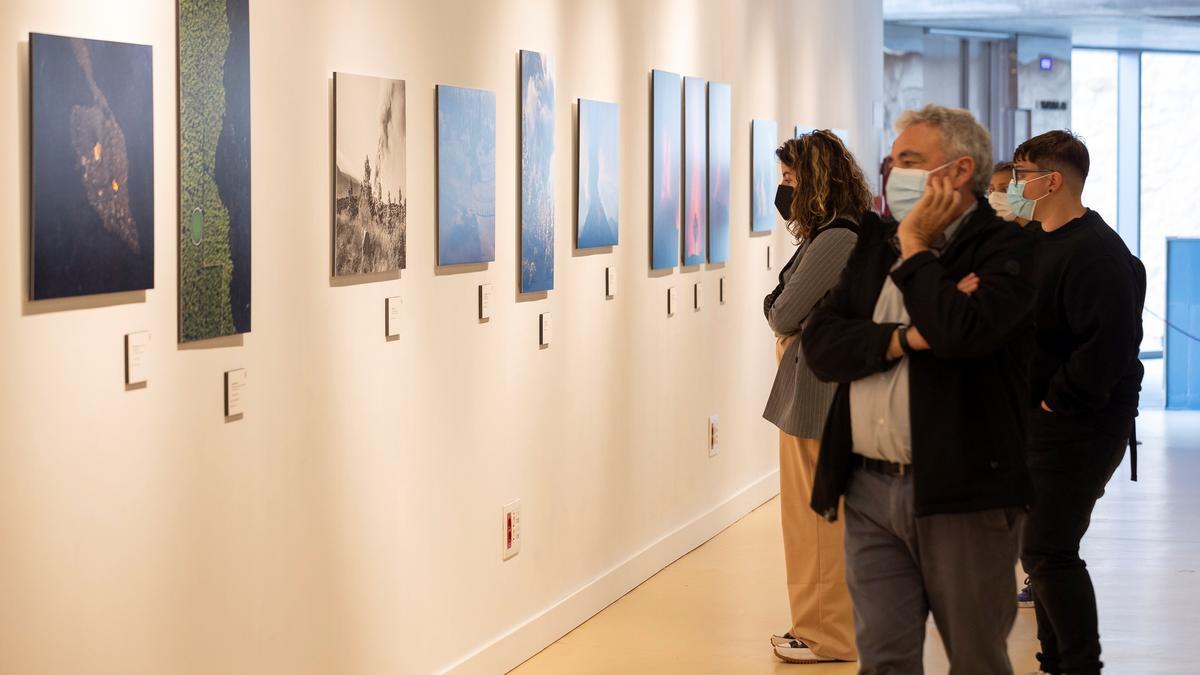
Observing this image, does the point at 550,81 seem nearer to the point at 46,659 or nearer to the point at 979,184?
the point at 979,184

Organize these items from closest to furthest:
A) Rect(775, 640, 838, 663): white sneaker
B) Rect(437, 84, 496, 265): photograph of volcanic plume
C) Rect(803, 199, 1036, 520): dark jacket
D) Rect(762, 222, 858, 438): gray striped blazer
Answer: Rect(803, 199, 1036, 520): dark jacket, Rect(437, 84, 496, 265): photograph of volcanic plume, Rect(762, 222, 858, 438): gray striped blazer, Rect(775, 640, 838, 663): white sneaker

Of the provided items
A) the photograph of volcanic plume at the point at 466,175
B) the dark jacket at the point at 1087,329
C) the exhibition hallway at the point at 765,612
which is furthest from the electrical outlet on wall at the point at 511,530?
the dark jacket at the point at 1087,329

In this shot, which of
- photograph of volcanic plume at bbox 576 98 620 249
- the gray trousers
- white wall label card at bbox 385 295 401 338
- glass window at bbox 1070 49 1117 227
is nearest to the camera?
the gray trousers

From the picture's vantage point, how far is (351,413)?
434cm

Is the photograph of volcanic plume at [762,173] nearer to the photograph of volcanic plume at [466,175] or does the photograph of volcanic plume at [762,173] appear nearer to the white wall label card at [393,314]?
the photograph of volcanic plume at [466,175]

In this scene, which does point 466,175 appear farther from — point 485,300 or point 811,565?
point 811,565

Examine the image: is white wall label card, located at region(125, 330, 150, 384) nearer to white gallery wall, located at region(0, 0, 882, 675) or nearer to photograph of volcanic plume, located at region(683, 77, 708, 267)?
white gallery wall, located at region(0, 0, 882, 675)

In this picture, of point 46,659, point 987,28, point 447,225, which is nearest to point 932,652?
point 447,225

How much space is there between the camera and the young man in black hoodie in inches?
180

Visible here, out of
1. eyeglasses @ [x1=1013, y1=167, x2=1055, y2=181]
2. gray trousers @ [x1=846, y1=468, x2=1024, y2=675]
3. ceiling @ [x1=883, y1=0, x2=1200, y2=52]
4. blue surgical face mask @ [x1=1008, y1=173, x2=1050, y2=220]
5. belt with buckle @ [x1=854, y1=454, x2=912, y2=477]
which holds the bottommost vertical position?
gray trousers @ [x1=846, y1=468, x2=1024, y2=675]

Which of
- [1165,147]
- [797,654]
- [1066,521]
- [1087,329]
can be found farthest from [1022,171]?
[1165,147]

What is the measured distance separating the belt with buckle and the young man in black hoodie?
1.44 metres

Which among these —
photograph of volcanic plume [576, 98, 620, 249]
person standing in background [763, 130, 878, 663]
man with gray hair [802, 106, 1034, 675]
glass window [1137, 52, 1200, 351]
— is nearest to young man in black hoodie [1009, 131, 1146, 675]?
person standing in background [763, 130, 878, 663]

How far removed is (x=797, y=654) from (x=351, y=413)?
218 cm
